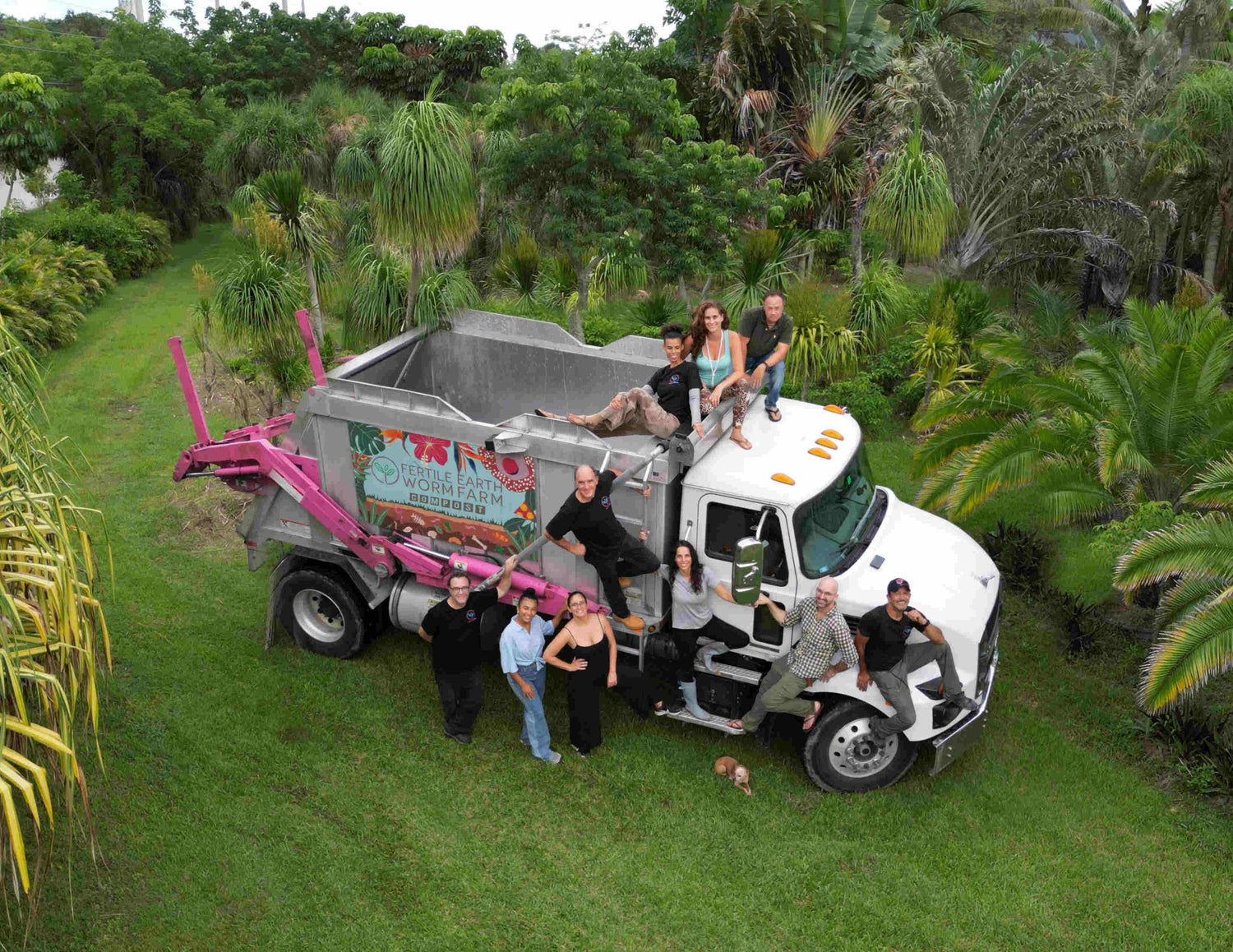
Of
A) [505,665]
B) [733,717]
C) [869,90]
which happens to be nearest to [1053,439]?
[733,717]

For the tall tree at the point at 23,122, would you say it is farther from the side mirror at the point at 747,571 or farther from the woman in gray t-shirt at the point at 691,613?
the side mirror at the point at 747,571

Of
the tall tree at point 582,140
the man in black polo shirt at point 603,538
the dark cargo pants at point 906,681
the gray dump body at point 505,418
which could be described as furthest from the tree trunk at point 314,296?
the dark cargo pants at point 906,681

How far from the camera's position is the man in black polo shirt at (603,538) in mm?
7887

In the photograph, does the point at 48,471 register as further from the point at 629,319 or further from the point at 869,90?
the point at 869,90

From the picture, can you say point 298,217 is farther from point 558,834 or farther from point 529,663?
point 558,834

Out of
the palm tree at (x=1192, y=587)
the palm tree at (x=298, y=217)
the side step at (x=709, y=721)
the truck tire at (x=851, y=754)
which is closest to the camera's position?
the palm tree at (x=1192, y=587)

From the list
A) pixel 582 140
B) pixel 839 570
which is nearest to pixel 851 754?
pixel 839 570

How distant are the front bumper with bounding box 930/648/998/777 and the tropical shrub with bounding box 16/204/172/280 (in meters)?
22.9

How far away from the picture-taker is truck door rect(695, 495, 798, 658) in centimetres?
791

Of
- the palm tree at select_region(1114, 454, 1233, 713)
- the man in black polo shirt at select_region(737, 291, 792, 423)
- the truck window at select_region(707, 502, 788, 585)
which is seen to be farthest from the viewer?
the man in black polo shirt at select_region(737, 291, 792, 423)

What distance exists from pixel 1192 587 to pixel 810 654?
11.1 feet

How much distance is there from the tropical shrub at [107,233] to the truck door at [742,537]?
2138 centimetres

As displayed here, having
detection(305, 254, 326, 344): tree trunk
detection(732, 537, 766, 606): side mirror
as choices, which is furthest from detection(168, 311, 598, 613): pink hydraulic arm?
detection(305, 254, 326, 344): tree trunk

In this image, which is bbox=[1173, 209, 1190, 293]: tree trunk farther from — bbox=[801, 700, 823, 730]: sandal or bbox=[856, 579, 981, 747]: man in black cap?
bbox=[801, 700, 823, 730]: sandal
